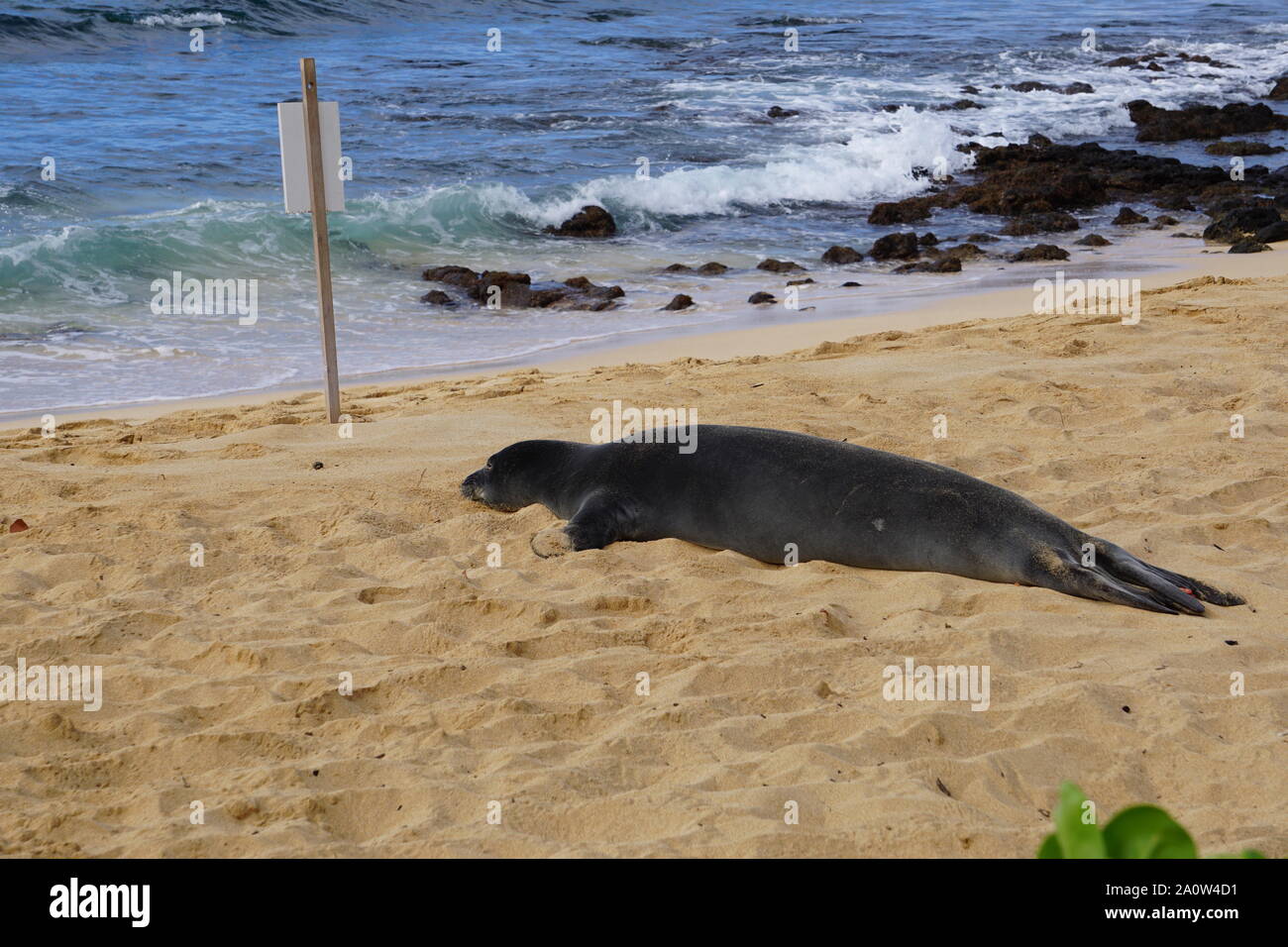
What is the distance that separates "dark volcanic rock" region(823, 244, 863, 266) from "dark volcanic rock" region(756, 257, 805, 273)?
1.56 feet

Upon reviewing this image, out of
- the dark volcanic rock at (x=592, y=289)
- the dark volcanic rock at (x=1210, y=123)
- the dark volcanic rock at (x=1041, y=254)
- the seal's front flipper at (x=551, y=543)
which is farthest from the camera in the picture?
the dark volcanic rock at (x=1210, y=123)

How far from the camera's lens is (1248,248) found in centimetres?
1351

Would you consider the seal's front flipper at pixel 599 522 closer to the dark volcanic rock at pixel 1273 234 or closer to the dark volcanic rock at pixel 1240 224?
the dark volcanic rock at pixel 1273 234

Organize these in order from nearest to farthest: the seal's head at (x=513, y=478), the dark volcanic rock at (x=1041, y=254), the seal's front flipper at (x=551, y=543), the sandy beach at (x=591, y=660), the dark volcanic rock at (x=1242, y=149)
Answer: the sandy beach at (x=591, y=660)
the seal's front flipper at (x=551, y=543)
the seal's head at (x=513, y=478)
the dark volcanic rock at (x=1041, y=254)
the dark volcanic rock at (x=1242, y=149)

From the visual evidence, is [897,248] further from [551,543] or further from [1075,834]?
[1075,834]

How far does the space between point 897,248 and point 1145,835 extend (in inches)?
555

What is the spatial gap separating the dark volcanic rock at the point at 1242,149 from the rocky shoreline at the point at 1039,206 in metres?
0.02

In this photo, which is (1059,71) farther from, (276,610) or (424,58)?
(276,610)

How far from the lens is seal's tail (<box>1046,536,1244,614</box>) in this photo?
4.33m

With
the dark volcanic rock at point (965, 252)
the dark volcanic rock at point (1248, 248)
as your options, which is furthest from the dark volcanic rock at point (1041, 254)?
the dark volcanic rock at point (1248, 248)

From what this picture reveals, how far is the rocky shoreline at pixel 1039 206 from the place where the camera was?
12.9 metres

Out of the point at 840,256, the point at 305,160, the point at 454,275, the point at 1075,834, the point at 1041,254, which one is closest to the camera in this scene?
the point at 1075,834

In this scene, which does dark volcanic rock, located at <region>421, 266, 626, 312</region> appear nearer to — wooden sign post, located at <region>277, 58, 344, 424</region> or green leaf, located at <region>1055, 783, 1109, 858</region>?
wooden sign post, located at <region>277, 58, 344, 424</region>

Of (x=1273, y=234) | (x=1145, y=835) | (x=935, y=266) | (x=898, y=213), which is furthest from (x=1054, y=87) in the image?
(x=1145, y=835)
